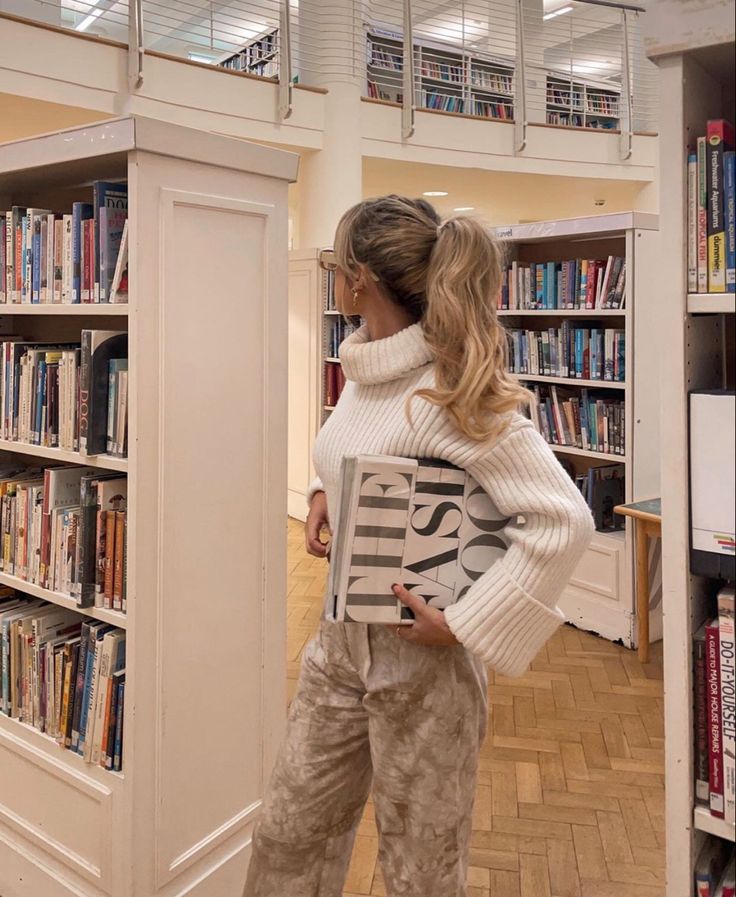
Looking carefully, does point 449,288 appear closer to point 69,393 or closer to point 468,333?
point 468,333

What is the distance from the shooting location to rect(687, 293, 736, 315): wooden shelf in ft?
3.78

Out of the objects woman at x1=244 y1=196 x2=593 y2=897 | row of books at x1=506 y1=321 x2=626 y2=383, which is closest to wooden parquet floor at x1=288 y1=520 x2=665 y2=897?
woman at x1=244 y1=196 x2=593 y2=897

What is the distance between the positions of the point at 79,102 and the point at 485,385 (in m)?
5.73

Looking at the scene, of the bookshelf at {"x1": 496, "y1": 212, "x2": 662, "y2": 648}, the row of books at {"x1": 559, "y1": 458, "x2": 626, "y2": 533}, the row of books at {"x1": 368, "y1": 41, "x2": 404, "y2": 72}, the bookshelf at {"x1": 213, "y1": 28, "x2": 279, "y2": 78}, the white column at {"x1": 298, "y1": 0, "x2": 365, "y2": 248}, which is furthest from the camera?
the bookshelf at {"x1": 213, "y1": 28, "x2": 279, "y2": 78}

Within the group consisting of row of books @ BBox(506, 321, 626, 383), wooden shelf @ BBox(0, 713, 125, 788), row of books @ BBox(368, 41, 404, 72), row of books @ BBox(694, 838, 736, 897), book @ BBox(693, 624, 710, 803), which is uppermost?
row of books @ BBox(368, 41, 404, 72)

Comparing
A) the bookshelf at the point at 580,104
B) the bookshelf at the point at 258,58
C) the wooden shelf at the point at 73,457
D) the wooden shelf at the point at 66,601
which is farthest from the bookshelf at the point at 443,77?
the wooden shelf at the point at 66,601

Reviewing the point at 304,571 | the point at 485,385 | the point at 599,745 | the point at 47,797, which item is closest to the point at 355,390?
the point at 485,385

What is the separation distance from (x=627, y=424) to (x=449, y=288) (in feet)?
9.77

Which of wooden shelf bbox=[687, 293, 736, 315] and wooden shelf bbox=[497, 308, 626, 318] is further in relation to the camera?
wooden shelf bbox=[497, 308, 626, 318]

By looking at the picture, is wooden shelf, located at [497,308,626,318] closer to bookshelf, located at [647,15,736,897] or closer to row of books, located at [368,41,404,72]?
bookshelf, located at [647,15,736,897]

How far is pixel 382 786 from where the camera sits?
1584mm

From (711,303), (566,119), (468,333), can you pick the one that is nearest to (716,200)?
(711,303)

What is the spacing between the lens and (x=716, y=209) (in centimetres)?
115

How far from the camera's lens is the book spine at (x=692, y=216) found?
1.17m
